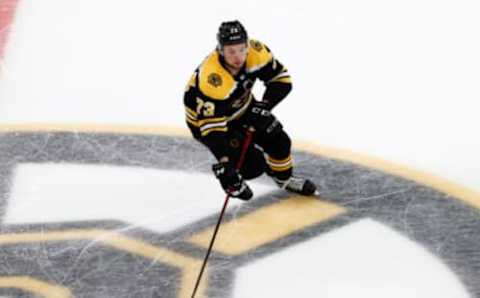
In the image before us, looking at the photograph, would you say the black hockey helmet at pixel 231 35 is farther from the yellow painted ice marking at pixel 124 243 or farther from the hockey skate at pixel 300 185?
the yellow painted ice marking at pixel 124 243

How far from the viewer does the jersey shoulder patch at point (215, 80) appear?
16.1 feet

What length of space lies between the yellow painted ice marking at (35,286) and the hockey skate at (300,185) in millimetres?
1147

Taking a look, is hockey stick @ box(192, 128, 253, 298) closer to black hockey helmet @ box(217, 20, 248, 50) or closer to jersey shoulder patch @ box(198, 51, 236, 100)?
jersey shoulder patch @ box(198, 51, 236, 100)

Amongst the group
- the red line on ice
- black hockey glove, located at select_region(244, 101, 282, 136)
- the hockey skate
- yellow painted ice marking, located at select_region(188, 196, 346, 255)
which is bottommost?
the red line on ice

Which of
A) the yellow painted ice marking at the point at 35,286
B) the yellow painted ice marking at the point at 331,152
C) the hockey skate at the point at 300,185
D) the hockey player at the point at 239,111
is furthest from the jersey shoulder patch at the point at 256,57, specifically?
the yellow painted ice marking at the point at 35,286

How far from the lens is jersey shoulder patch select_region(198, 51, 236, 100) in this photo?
491cm

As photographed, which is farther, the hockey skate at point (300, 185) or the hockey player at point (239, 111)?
the hockey skate at point (300, 185)

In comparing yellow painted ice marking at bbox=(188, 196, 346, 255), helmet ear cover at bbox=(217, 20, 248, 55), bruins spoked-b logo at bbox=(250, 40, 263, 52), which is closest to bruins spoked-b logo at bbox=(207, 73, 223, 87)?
helmet ear cover at bbox=(217, 20, 248, 55)

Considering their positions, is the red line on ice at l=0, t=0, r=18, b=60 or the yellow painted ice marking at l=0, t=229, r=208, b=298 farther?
the red line on ice at l=0, t=0, r=18, b=60

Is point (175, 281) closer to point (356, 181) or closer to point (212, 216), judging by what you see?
point (212, 216)

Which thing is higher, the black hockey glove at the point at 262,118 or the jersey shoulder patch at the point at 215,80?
the jersey shoulder patch at the point at 215,80

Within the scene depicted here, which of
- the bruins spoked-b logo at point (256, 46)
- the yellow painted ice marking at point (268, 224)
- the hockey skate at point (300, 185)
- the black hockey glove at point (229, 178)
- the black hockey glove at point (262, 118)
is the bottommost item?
the yellow painted ice marking at point (268, 224)

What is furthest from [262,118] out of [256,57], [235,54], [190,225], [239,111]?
[190,225]

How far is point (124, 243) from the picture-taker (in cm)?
512
